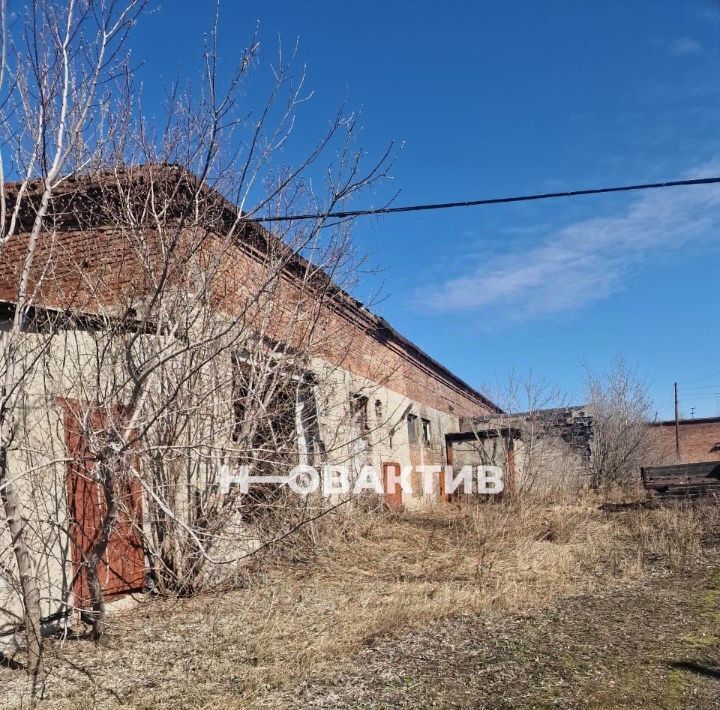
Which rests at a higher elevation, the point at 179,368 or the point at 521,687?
the point at 179,368

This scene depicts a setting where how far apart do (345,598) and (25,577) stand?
3.06 meters

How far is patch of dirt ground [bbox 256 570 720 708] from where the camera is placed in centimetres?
369

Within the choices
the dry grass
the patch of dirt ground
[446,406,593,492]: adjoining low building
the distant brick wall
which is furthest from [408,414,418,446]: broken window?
the distant brick wall

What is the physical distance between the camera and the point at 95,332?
19.4 feet

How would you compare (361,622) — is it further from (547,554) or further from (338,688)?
(547,554)

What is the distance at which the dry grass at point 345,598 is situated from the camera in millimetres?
4180

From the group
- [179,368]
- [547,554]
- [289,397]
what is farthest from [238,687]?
[547,554]

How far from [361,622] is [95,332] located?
11.2 ft

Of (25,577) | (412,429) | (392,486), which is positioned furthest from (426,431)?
(25,577)

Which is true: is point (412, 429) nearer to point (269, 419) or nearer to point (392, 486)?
point (392, 486)

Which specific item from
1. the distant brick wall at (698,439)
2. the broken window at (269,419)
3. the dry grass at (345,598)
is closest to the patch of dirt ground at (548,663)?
the dry grass at (345,598)

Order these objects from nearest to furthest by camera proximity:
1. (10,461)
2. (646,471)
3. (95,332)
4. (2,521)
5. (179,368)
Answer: (2,521), (10,461), (95,332), (179,368), (646,471)

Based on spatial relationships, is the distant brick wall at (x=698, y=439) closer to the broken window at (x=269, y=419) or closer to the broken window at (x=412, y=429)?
the broken window at (x=412, y=429)

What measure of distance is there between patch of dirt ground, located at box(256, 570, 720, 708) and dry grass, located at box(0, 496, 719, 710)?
270 millimetres
